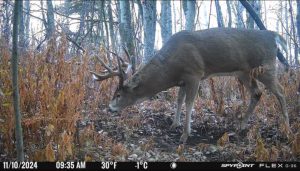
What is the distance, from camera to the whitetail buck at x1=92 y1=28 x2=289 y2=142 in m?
6.88

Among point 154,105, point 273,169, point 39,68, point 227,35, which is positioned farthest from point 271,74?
point 39,68

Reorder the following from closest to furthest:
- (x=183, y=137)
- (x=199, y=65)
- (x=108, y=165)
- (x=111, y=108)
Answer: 1. (x=108, y=165)
2. (x=183, y=137)
3. (x=199, y=65)
4. (x=111, y=108)

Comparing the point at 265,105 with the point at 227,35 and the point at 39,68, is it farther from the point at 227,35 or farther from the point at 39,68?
the point at 39,68

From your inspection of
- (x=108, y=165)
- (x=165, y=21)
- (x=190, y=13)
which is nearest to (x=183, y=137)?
(x=108, y=165)

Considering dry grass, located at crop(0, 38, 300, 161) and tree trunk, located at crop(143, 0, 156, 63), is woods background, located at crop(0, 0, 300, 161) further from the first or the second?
tree trunk, located at crop(143, 0, 156, 63)

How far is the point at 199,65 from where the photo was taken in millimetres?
6891

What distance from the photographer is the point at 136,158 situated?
17.1 ft

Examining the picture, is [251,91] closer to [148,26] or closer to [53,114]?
[53,114]

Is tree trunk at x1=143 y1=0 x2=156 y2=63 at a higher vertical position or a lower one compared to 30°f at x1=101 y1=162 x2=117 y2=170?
higher

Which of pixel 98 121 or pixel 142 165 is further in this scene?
pixel 98 121

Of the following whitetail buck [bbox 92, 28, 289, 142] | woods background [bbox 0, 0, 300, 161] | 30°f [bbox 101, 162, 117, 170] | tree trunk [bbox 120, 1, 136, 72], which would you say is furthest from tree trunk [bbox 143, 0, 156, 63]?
30°f [bbox 101, 162, 117, 170]

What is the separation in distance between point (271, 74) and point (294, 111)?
2.38 ft

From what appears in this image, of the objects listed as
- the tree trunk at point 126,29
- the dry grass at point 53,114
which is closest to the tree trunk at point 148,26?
the tree trunk at point 126,29

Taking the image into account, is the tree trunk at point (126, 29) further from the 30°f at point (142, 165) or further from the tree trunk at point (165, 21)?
the 30°f at point (142, 165)
